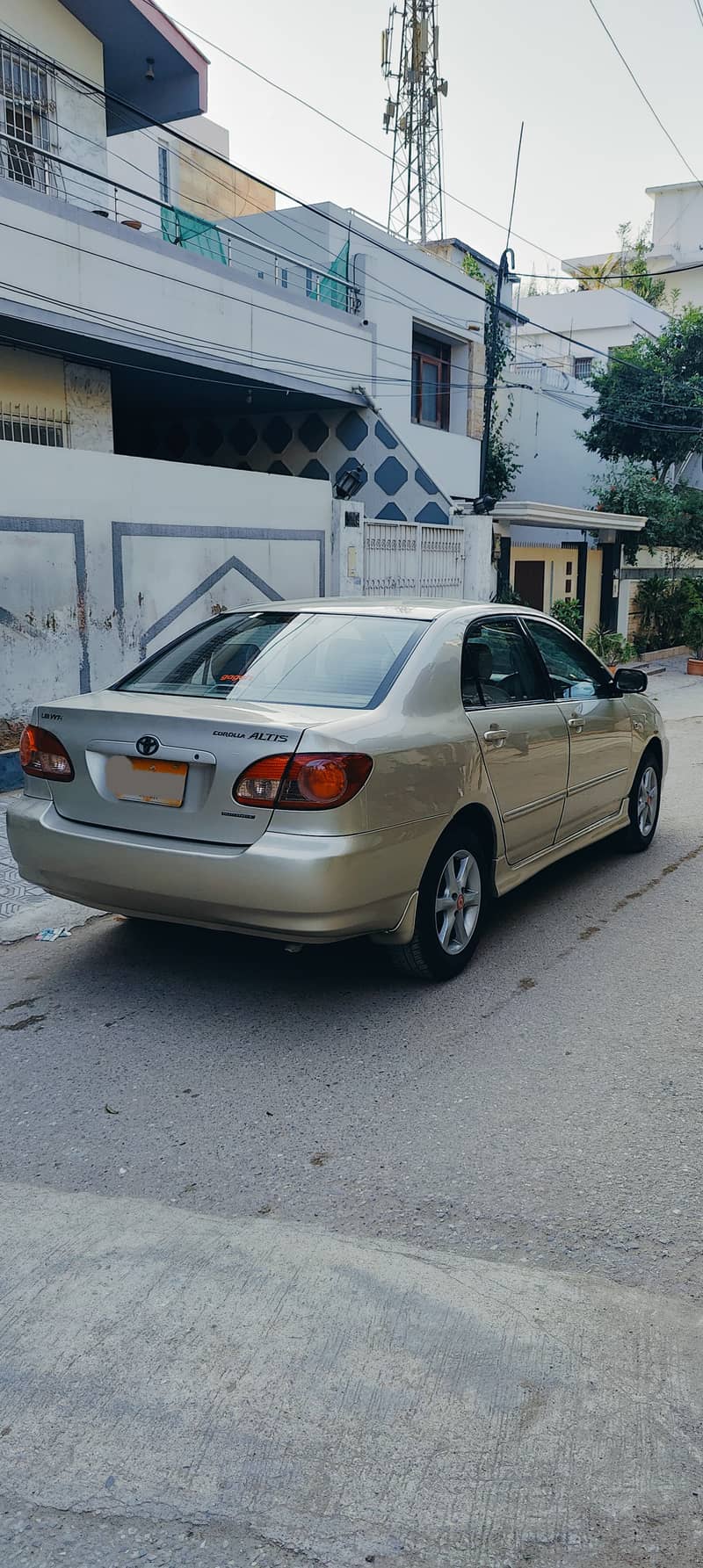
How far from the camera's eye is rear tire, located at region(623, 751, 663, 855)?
23.4ft

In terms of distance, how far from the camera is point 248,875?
4.17 meters

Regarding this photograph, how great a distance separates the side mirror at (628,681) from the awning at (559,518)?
11.8 m

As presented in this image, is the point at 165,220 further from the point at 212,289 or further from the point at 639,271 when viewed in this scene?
the point at 639,271

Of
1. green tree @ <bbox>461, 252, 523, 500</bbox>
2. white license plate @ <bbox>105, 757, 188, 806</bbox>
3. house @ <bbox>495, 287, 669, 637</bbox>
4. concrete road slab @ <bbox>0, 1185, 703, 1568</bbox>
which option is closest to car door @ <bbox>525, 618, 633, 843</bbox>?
white license plate @ <bbox>105, 757, 188, 806</bbox>

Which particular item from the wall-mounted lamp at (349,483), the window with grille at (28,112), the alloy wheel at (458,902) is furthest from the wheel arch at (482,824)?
the wall-mounted lamp at (349,483)

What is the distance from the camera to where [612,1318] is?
2.76 m

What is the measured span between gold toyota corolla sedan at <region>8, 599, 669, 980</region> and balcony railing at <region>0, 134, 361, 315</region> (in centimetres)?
855

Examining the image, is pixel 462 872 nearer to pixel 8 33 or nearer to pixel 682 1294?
pixel 682 1294

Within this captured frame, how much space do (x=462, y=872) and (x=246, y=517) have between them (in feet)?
26.1

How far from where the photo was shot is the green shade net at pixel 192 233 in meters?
15.0

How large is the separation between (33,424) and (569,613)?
1034 cm

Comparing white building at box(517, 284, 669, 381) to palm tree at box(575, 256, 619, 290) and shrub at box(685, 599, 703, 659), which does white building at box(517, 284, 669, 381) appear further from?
shrub at box(685, 599, 703, 659)

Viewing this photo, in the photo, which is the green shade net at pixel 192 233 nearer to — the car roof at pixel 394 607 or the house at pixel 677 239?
the car roof at pixel 394 607

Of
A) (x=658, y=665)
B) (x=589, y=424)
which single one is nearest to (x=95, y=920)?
(x=658, y=665)
